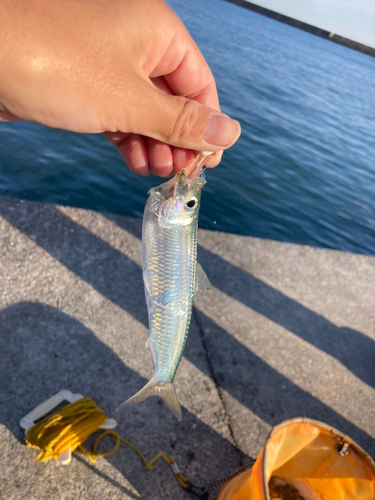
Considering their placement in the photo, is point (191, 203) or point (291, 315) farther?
point (291, 315)

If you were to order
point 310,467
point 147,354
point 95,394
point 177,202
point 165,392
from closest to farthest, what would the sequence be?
1. point 177,202
2. point 165,392
3. point 310,467
4. point 95,394
5. point 147,354

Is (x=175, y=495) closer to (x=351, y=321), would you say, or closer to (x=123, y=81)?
(x=123, y=81)

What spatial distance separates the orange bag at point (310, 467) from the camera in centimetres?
247

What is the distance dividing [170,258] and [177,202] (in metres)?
0.37

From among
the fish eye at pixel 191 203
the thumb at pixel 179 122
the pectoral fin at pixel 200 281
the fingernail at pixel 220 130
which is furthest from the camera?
the pectoral fin at pixel 200 281

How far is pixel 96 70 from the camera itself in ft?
6.23

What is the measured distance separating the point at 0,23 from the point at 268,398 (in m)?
3.90

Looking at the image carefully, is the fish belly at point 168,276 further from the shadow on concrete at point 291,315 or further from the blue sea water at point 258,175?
the blue sea water at point 258,175

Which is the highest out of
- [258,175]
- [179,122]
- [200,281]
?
[179,122]

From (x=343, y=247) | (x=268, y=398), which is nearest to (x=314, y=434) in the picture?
(x=268, y=398)

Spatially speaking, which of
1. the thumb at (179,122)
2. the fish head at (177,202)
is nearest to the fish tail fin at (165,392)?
the fish head at (177,202)

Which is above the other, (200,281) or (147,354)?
(200,281)

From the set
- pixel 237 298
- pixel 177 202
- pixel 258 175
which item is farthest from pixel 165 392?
pixel 258 175

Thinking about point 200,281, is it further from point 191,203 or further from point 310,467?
point 310,467
